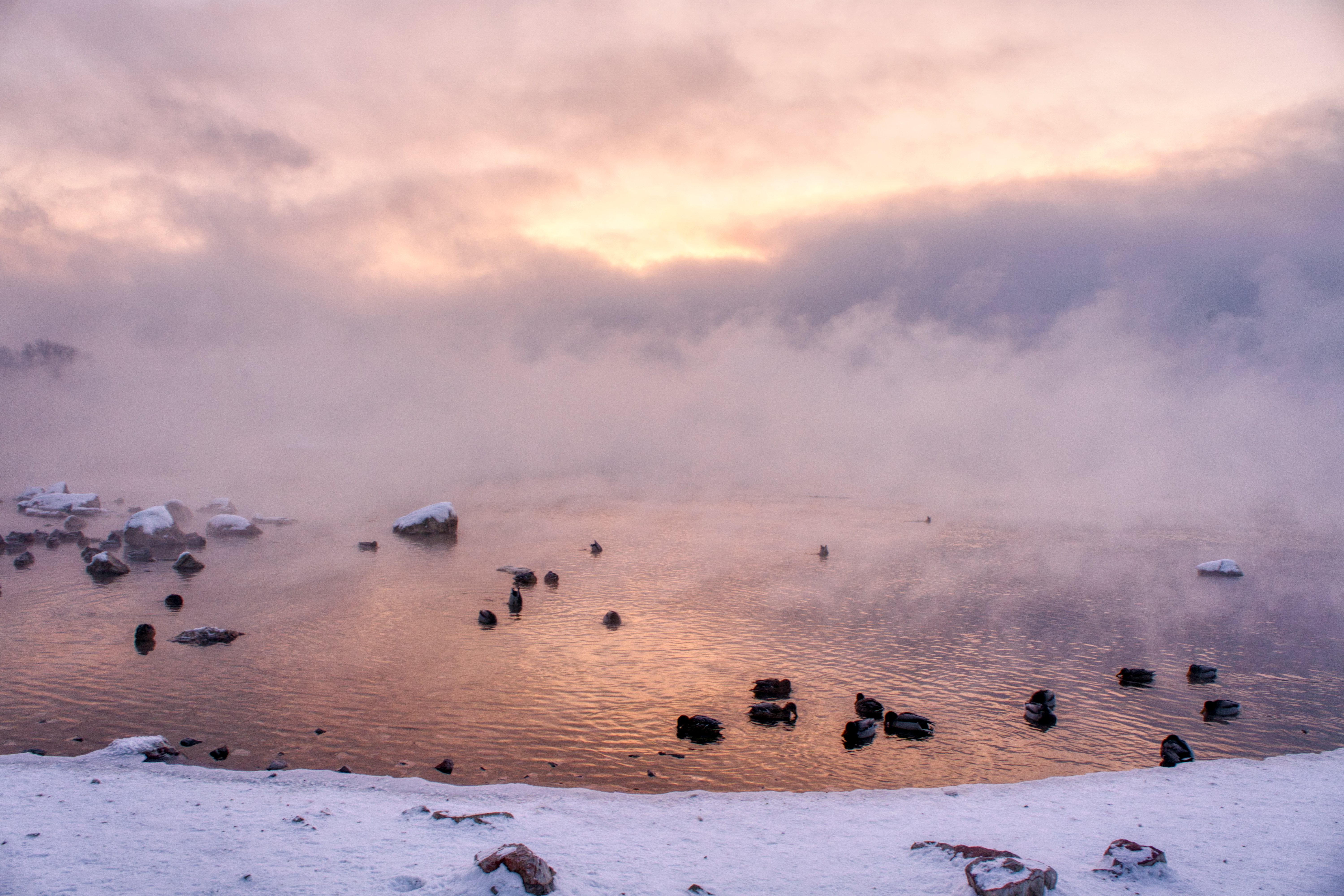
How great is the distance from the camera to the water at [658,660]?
16.7 m

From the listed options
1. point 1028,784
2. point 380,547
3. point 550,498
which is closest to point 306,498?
point 550,498

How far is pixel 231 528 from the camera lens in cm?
4797

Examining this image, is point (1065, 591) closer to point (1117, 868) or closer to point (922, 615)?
point (922, 615)

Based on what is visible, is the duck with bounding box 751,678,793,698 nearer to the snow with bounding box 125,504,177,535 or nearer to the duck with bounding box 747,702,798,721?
the duck with bounding box 747,702,798,721

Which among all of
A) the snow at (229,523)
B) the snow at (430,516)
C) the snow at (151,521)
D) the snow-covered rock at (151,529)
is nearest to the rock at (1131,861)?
the snow at (430,516)

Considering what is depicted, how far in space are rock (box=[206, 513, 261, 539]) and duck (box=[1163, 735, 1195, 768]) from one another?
1974 inches

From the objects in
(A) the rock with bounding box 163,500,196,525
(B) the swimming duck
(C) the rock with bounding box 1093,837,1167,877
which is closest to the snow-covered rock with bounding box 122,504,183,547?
(A) the rock with bounding box 163,500,196,525

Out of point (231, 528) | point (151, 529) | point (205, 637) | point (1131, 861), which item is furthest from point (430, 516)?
point (1131, 861)

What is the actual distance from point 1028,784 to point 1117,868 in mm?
4435

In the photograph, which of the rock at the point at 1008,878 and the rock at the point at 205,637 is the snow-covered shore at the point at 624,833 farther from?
the rock at the point at 205,637

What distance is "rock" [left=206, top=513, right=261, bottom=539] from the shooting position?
48031 millimetres

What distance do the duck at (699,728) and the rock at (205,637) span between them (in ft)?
55.6

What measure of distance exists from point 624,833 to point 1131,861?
7673 mm

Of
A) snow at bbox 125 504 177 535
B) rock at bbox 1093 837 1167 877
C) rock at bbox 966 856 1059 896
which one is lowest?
rock at bbox 1093 837 1167 877
